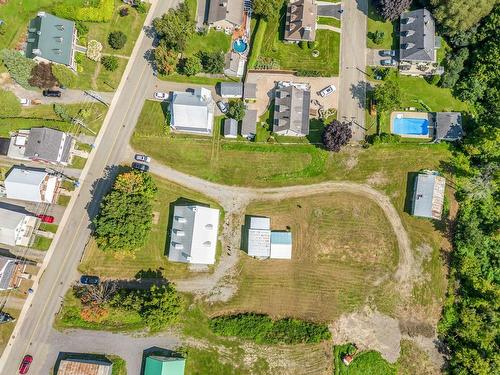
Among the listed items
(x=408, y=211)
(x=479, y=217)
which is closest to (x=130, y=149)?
(x=408, y=211)

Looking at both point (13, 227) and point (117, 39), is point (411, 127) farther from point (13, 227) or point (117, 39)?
point (13, 227)

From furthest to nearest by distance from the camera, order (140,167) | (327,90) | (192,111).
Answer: (327,90) → (140,167) → (192,111)

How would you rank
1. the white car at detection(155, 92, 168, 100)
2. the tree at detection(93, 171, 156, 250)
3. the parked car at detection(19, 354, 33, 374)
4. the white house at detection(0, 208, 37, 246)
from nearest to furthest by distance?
the tree at detection(93, 171, 156, 250)
the parked car at detection(19, 354, 33, 374)
the white house at detection(0, 208, 37, 246)
the white car at detection(155, 92, 168, 100)

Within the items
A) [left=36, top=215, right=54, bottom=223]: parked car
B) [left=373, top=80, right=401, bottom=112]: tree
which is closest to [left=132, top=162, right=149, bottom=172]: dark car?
[left=36, top=215, right=54, bottom=223]: parked car

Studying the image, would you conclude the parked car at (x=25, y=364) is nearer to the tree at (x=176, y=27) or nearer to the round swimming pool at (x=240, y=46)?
the tree at (x=176, y=27)

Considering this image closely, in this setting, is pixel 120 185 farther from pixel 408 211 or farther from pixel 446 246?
pixel 446 246

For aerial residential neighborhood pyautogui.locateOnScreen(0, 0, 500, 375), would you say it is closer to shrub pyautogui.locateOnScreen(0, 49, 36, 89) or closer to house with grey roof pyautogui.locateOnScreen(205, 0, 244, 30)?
shrub pyautogui.locateOnScreen(0, 49, 36, 89)

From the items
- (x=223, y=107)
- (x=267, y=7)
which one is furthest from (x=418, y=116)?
(x=223, y=107)
